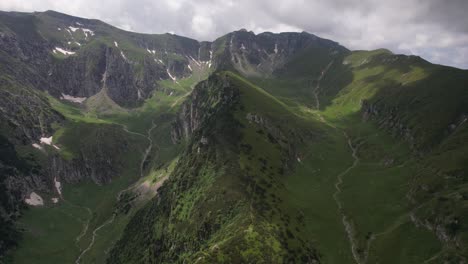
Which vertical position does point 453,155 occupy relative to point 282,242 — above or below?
above

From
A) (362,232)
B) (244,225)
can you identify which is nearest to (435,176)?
(362,232)

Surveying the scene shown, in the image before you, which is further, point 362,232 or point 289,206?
point 289,206

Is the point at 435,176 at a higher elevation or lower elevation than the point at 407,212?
higher

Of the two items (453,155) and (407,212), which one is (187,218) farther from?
(453,155)

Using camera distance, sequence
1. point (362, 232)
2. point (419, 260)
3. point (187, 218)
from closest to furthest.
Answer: point (419, 260)
point (362, 232)
point (187, 218)

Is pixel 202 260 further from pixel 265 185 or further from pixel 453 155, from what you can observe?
pixel 453 155

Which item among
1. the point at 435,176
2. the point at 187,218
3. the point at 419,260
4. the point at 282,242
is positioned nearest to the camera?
the point at 419,260

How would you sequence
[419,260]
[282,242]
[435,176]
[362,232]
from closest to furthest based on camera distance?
1. [419,260]
2. [282,242]
3. [362,232]
4. [435,176]

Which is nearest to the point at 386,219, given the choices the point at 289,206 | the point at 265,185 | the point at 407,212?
the point at 407,212

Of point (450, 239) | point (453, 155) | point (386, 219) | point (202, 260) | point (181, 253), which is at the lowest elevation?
point (181, 253)
